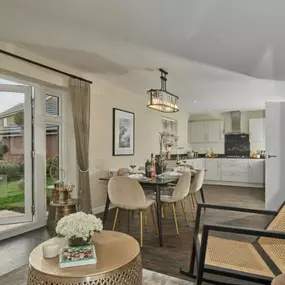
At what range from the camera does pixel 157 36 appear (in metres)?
3.10

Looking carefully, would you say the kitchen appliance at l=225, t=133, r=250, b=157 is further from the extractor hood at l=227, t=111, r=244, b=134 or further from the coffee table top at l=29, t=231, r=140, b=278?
the coffee table top at l=29, t=231, r=140, b=278

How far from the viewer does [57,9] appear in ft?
8.38

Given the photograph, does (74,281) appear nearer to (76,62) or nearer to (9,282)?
(9,282)

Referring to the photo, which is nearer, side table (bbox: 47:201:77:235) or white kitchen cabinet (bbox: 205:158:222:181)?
side table (bbox: 47:201:77:235)

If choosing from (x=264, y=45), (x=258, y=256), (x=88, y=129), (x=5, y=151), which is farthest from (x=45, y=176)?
(x=264, y=45)

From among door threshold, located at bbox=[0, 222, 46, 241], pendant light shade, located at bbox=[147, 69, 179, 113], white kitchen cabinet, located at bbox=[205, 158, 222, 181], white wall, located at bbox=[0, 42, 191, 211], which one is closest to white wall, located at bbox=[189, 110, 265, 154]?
white kitchen cabinet, located at bbox=[205, 158, 222, 181]

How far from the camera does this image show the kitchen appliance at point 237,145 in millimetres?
9133

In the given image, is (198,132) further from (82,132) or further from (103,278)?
(103,278)

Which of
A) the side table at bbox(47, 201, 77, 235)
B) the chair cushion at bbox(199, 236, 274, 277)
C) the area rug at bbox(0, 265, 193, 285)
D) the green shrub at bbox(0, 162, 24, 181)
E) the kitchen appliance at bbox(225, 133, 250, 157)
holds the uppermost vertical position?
the kitchen appliance at bbox(225, 133, 250, 157)

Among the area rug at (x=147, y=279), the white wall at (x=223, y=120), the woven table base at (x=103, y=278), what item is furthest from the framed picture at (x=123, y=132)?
the white wall at (x=223, y=120)

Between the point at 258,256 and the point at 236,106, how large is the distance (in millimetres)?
6754

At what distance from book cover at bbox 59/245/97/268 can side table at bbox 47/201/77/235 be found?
2092 mm

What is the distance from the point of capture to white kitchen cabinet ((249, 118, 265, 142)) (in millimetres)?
8805

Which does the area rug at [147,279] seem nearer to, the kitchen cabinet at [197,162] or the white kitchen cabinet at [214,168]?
the kitchen cabinet at [197,162]
